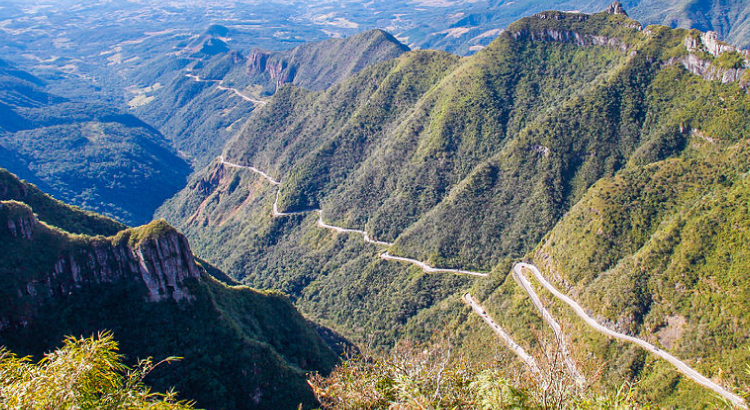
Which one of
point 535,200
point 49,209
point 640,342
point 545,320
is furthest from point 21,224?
point 535,200

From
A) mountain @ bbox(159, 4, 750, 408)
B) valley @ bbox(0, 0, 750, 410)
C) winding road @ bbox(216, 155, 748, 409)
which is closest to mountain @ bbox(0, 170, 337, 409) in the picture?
valley @ bbox(0, 0, 750, 410)

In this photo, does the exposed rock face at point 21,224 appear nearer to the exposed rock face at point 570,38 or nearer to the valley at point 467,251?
the valley at point 467,251

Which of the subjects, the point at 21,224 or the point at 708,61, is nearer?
the point at 21,224

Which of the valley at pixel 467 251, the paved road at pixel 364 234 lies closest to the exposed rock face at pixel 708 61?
the valley at pixel 467 251

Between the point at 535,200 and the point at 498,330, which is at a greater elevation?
the point at 535,200

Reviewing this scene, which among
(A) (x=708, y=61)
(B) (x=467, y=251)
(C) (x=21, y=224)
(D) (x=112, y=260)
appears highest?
(A) (x=708, y=61)

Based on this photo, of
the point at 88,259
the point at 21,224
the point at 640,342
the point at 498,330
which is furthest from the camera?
the point at 498,330

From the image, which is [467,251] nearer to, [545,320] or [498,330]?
[498,330]

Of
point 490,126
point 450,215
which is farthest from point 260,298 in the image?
point 490,126
